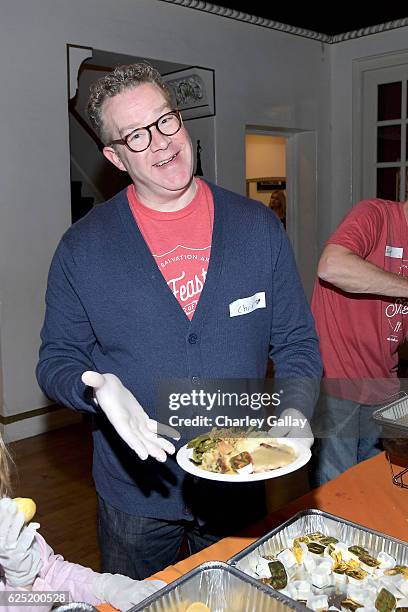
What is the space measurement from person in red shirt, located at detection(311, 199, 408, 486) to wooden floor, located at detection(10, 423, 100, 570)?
119cm

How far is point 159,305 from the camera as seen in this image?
1485 mm

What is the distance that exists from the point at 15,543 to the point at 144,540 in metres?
0.82

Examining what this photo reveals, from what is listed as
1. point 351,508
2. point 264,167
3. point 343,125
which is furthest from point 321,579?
point 264,167

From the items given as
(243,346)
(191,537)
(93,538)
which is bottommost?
(93,538)

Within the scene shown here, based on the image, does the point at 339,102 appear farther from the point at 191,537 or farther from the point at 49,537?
the point at 191,537

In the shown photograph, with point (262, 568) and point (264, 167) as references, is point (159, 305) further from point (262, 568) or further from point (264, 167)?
point (264, 167)

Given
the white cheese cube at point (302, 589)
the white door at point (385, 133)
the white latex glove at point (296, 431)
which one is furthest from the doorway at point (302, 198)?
the white cheese cube at point (302, 589)

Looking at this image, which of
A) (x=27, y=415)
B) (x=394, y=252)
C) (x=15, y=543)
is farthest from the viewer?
(x=27, y=415)

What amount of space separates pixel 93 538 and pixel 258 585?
6.43 ft

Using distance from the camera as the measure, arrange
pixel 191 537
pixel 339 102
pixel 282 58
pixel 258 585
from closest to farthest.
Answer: pixel 258 585, pixel 191 537, pixel 282 58, pixel 339 102

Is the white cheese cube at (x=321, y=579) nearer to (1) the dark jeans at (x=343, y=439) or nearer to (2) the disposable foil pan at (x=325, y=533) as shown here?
(2) the disposable foil pan at (x=325, y=533)

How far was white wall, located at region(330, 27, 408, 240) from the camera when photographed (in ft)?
18.8

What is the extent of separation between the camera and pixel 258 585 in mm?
1013

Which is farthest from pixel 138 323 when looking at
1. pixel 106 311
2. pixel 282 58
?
pixel 282 58
